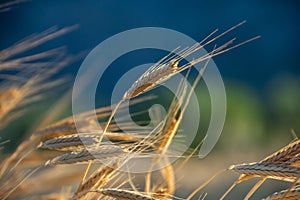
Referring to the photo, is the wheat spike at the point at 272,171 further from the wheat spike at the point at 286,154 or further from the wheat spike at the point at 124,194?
the wheat spike at the point at 124,194

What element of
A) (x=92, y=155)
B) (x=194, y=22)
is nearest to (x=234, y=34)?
(x=194, y=22)

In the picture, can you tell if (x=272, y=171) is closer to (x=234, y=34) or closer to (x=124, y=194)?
(x=124, y=194)

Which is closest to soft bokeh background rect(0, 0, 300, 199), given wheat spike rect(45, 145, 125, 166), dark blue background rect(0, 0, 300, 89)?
dark blue background rect(0, 0, 300, 89)

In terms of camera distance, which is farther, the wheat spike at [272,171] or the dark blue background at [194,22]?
the dark blue background at [194,22]

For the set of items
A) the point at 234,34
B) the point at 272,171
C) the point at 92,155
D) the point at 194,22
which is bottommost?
the point at 272,171

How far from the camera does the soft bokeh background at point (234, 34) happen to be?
21.3 ft

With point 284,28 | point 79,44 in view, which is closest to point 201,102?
point 79,44

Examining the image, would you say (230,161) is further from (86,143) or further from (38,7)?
(86,143)

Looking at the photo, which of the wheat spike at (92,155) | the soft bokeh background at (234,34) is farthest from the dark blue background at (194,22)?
the wheat spike at (92,155)

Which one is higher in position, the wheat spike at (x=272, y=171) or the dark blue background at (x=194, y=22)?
the dark blue background at (x=194, y=22)

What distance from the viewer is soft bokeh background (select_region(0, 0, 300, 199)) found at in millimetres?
6480

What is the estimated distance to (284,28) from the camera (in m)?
8.67

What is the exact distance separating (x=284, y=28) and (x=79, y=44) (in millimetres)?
2864

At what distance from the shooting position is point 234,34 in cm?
769
